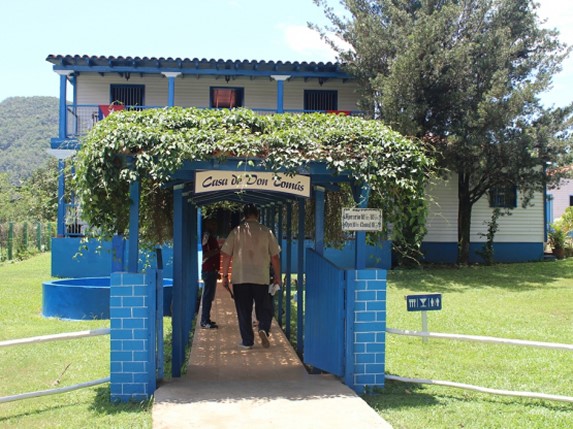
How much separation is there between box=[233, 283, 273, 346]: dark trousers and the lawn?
5.30ft

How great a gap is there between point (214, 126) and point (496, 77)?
12285 millimetres

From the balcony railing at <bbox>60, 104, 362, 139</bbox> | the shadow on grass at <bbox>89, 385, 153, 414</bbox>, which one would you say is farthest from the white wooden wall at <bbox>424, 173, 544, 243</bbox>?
the shadow on grass at <bbox>89, 385, 153, 414</bbox>

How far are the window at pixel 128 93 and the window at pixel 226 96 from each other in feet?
7.80

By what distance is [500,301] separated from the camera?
529 inches

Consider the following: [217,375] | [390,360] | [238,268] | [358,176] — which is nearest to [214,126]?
[358,176]

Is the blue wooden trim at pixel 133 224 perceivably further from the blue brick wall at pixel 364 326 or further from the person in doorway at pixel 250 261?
the blue brick wall at pixel 364 326

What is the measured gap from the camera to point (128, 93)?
2161 centimetres

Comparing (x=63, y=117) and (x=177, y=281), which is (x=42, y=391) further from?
(x=63, y=117)

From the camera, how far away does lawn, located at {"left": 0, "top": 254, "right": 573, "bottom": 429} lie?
5602 millimetres

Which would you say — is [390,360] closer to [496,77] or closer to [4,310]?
[4,310]

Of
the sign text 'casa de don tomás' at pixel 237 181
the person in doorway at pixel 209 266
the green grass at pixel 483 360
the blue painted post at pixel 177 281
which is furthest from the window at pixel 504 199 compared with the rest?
the sign text 'casa de don tomás' at pixel 237 181

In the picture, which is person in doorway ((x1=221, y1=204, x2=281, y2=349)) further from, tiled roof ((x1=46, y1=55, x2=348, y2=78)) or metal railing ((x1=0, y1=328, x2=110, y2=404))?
tiled roof ((x1=46, y1=55, x2=348, y2=78))

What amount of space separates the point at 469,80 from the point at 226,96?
27.8ft

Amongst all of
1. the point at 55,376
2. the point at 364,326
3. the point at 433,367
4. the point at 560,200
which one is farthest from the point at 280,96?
the point at 560,200
